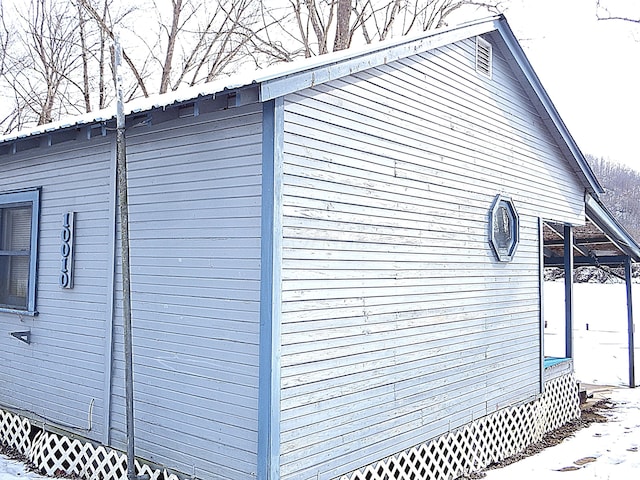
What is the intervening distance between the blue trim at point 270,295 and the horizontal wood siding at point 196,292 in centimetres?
10

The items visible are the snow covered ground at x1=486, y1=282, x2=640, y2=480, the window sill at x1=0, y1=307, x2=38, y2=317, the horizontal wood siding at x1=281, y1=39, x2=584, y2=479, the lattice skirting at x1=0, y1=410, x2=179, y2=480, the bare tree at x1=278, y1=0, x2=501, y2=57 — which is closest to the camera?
the horizontal wood siding at x1=281, y1=39, x2=584, y2=479

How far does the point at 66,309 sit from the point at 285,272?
272 centimetres

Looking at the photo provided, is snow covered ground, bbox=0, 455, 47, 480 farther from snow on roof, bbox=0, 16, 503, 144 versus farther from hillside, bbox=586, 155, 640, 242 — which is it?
hillside, bbox=586, 155, 640, 242

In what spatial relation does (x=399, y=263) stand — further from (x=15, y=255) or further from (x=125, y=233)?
(x=15, y=255)

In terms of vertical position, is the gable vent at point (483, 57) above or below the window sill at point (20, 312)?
above

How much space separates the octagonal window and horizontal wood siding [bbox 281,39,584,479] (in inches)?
5.1

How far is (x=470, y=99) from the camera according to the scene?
267 inches

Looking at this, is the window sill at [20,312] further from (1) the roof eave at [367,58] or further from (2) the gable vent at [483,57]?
(2) the gable vent at [483,57]

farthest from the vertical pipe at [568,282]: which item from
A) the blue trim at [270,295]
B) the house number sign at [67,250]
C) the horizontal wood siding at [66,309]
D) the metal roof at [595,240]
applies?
the house number sign at [67,250]

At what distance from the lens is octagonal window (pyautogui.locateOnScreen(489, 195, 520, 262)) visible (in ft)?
23.1

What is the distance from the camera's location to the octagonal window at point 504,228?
705 centimetres

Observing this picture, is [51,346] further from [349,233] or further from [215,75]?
[215,75]

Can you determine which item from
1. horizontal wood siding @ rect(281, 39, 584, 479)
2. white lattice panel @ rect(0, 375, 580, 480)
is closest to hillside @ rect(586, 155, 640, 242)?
white lattice panel @ rect(0, 375, 580, 480)

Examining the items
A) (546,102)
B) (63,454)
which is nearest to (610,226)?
(546,102)
